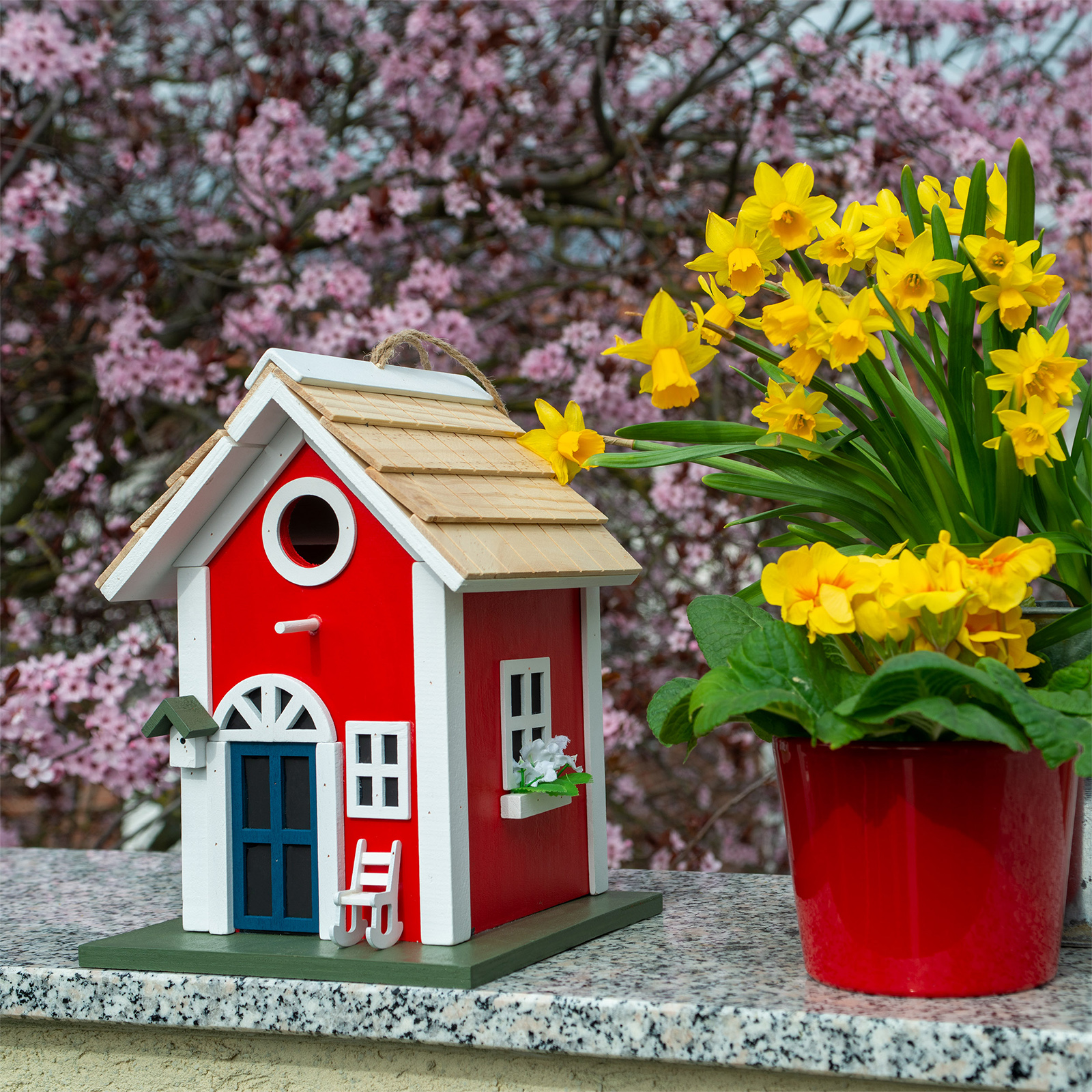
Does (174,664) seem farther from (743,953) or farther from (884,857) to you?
(884,857)

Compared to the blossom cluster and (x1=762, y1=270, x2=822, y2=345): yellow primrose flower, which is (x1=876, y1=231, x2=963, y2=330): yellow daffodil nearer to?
(x1=762, y1=270, x2=822, y2=345): yellow primrose flower

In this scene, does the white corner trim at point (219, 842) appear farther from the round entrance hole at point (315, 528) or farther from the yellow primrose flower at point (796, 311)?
the yellow primrose flower at point (796, 311)

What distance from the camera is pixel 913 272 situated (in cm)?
100

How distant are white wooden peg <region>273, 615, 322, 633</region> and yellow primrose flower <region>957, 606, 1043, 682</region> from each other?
1.91ft

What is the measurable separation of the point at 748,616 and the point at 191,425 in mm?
2332

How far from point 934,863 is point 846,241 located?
0.52 m

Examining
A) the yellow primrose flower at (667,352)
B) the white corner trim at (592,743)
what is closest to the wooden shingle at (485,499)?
the white corner trim at (592,743)

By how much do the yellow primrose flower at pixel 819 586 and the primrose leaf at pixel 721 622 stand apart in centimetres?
10

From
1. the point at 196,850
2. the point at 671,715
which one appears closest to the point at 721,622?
the point at 671,715

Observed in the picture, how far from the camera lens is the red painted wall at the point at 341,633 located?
1117mm

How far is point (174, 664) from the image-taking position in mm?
2625

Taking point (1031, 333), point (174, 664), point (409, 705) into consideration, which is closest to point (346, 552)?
point (409, 705)

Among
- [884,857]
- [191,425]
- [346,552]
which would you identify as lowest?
[884,857]

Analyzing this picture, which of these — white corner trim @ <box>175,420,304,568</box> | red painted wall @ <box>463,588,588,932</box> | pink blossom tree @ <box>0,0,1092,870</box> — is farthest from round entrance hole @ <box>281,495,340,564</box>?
pink blossom tree @ <box>0,0,1092,870</box>
